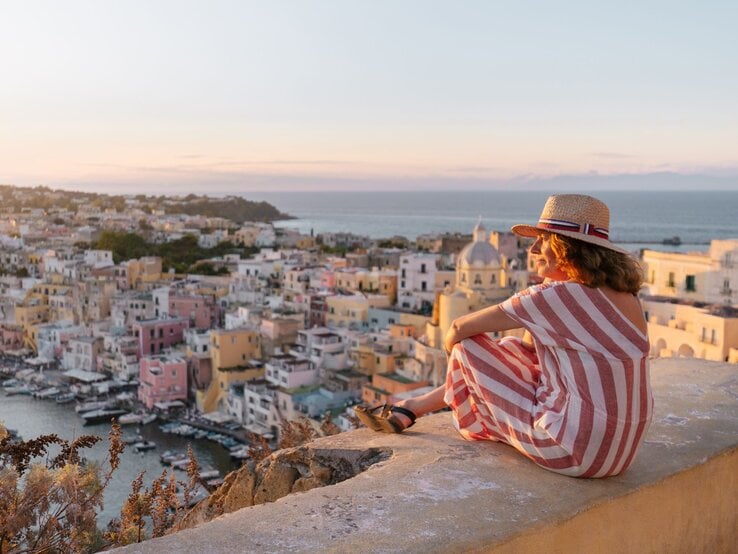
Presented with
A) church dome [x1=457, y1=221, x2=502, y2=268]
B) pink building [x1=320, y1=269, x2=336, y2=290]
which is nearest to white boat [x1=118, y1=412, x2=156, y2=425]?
church dome [x1=457, y1=221, x2=502, y2=268]

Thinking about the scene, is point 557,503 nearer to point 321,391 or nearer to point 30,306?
point 321,391

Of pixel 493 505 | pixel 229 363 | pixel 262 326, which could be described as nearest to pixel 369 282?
pixel 262 326

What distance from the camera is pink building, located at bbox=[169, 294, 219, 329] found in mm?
26234

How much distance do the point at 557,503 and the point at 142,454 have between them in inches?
617

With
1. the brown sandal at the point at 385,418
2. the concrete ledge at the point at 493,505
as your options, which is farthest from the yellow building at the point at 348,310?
the concrete ledge at the point at 493,505

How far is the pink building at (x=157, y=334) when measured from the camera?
78.7ft

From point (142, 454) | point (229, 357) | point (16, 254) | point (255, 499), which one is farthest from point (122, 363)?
point (255, 499)

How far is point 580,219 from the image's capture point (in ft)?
6.68

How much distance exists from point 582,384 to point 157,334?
921 inches

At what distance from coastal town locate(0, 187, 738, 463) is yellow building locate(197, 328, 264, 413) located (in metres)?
0.04

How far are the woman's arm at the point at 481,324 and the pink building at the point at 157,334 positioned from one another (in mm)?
22269

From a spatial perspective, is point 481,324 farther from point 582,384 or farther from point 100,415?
point 100,415

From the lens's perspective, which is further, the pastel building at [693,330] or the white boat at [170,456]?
the white boat at [170,456]

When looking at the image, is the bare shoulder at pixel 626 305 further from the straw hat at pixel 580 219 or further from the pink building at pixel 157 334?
the pink building at pixel 157 334
